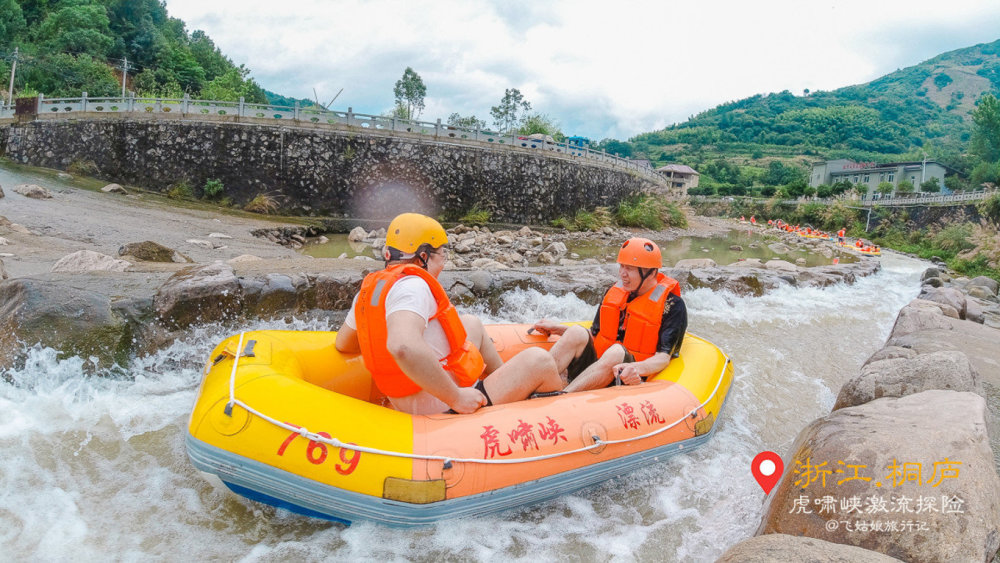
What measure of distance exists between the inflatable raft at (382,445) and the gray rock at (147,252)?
14.7 feet

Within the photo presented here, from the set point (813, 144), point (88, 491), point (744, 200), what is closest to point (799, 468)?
point (88, 491)

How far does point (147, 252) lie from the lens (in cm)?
698

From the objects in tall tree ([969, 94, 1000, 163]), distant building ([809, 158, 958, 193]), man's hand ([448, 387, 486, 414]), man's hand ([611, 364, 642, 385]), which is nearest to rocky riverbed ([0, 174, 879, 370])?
man's hand ([448, 387, 486, 414])

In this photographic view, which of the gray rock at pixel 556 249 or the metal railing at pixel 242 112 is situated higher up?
the metal railing at pixel 242 112

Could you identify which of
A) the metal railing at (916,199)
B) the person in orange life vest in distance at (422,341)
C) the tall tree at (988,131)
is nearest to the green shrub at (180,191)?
the person in orange life vest in distance at (422,341)

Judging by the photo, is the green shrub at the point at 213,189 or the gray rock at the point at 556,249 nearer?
the gray rock at the point at 556,249

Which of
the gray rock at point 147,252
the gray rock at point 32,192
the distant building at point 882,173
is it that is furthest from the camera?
the distant building at point 882,173

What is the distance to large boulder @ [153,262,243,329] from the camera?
497 centimetres

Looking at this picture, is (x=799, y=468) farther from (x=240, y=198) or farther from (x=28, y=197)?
(x=240, y=198)

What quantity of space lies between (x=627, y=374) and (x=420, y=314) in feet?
5.85

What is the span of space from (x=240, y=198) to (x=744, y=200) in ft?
134

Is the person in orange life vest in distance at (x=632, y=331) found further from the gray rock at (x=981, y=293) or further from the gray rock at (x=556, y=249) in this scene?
the gray rock at (x=981, y=293)

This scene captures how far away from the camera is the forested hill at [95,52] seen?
27.9 meters

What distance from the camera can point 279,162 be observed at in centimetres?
1609
